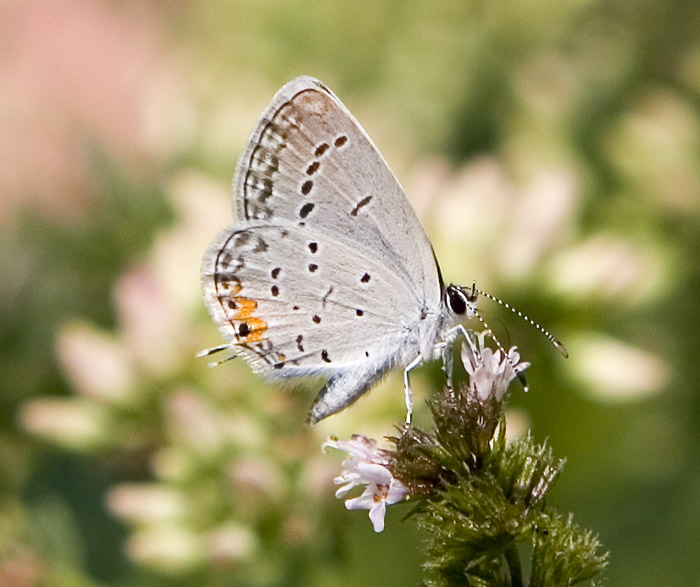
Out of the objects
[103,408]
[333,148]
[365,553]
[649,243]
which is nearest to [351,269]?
[333,148]

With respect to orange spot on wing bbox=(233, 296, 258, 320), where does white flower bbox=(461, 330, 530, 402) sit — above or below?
below

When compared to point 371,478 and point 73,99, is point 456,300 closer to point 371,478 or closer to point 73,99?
point 371,478

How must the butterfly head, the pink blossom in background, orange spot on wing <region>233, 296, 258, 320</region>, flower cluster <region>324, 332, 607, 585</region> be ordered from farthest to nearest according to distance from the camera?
1. the pink blossom in background
2. orange spot on wing <region>233, 296, 258, 320</region>
3. the butterfly head
4. flower cluster <region>324, 332, 607, 585</region>

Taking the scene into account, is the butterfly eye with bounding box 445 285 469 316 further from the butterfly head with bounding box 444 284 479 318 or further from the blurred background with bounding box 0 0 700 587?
the blurred background with bounding box 0 0 700 587

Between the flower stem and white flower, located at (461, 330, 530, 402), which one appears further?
white flower, located at (461, 330, 530, 402)

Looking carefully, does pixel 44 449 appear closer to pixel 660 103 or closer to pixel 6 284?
pixel 6 284

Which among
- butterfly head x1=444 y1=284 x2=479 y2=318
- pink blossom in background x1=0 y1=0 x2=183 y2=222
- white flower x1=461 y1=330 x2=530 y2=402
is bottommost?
white flower x1=461 y1=330 x2=530 y2=402

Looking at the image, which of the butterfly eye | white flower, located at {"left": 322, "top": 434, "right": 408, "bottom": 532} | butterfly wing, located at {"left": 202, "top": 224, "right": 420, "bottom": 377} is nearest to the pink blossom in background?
butterfly wing, located at {"left": 202, "top": 224, "right": 420, "bottom": 377}
